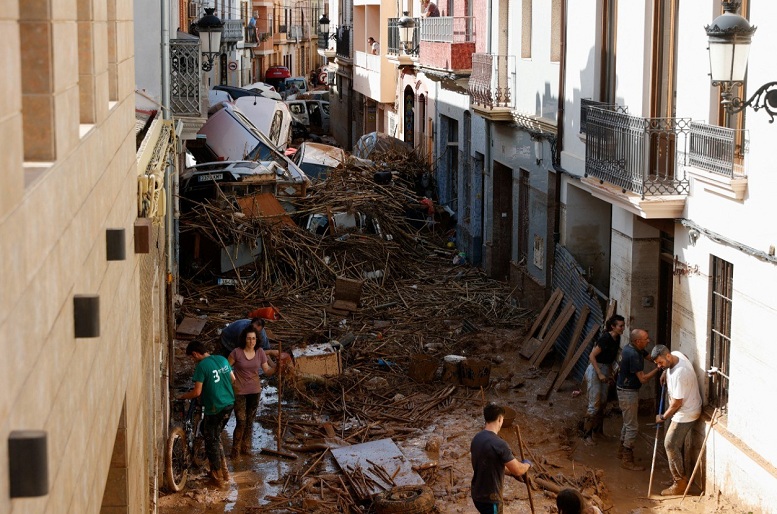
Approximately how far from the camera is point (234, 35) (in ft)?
180

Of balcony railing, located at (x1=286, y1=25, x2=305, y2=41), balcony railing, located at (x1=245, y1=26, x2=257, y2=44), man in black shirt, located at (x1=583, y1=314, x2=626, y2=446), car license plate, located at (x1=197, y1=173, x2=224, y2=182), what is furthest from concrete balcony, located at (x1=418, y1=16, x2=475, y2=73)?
balcony railing, located at (x1=286, y1=25, x2=305, y2=41)

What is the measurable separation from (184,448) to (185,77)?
24.6 ft

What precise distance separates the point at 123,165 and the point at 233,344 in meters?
6.16

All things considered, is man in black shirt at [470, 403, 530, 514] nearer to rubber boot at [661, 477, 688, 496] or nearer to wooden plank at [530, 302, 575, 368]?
rubber boot at [661, 477, 688, 496]

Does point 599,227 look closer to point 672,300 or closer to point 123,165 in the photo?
point 672,300

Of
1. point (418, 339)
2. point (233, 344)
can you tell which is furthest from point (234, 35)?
point (233, 344)

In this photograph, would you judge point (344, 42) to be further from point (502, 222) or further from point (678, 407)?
point (678, 407)

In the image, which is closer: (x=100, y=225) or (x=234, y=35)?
(x=100, y=225)

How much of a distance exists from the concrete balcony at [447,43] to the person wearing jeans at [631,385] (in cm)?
1236

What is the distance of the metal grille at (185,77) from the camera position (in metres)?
17.2

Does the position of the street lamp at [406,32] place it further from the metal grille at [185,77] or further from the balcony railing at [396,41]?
the metal grille at [185,77]

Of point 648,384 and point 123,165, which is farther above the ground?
point 123,165

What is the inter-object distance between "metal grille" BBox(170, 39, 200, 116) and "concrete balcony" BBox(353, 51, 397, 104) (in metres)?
18.8

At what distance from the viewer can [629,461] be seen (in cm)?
1270
